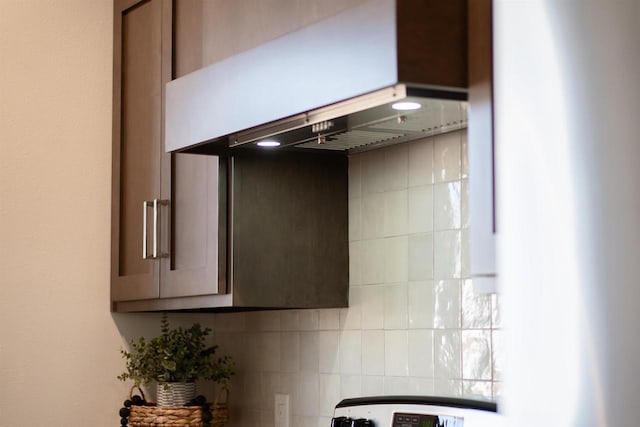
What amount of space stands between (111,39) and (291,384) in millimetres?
1137

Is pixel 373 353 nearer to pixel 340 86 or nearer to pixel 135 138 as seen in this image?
pixel 340 86

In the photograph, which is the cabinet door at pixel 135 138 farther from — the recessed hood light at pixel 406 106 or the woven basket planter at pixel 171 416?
the recessed hood light at pixel 406 106

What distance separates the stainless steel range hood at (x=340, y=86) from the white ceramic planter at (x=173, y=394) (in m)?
0.77

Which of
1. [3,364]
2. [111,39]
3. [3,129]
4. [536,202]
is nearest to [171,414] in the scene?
[3,364]

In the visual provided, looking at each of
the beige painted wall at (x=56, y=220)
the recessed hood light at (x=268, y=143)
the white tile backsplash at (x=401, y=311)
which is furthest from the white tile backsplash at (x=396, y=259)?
the beige painted wall at (x=56, y=220)

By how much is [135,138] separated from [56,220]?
0.31m

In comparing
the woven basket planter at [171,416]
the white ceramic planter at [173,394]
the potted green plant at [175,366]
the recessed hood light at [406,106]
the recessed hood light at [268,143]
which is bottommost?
the woven basket planter at [171,416]

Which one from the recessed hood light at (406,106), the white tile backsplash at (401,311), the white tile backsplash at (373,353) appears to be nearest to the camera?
the recessed hood light at (406,106)

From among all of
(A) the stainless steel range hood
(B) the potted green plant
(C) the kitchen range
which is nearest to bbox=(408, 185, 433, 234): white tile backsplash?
(A) the stainless steel range hood

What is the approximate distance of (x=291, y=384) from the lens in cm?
250

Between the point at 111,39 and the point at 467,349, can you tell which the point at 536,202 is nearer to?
the point at 467,349

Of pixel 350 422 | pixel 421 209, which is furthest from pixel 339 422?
pixel 421 209

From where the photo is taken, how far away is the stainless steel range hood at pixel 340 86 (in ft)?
4.75

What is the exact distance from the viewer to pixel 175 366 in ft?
8.21
